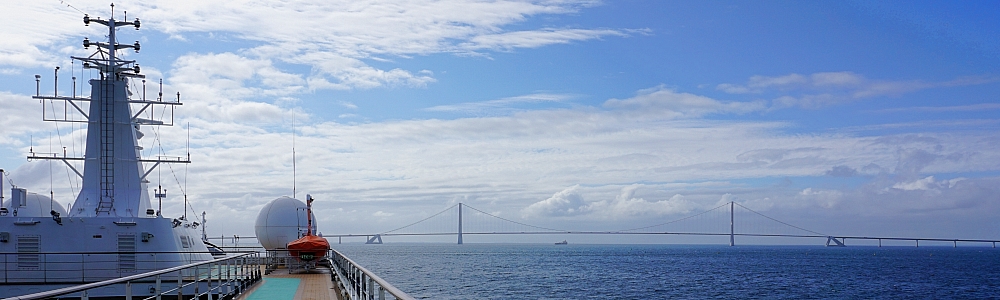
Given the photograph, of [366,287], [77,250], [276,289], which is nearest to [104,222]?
[77,250]

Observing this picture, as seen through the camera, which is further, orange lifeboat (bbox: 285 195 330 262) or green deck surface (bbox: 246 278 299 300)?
orange lifeboat (bbox: 285 195 330 262)

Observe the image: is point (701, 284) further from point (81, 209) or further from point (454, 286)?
point (81, 209)

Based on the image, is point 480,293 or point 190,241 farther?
point 480,293

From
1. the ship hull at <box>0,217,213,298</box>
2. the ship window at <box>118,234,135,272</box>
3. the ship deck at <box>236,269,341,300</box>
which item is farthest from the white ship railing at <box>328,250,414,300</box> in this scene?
the ship window at <box>118,234,135,272</box>

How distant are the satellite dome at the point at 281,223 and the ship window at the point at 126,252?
43.9 feet

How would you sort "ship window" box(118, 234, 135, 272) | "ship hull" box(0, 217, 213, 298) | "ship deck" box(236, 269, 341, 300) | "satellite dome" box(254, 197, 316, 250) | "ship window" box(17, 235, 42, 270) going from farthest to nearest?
"satellite dome" box(254, 197, 316, 250), "ship window" box(118, 234, 135, 272), "ship window" box(17, 235, 42, 270), "ship hull" box(0, 217, 213, 298), "ship deck" box(236, 269, 341, 300)

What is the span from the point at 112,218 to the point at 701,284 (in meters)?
41.3

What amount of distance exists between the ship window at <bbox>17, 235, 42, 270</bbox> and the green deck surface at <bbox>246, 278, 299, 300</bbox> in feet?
16.9

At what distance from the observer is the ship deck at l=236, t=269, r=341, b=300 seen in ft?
50.9

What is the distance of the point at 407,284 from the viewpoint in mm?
49656

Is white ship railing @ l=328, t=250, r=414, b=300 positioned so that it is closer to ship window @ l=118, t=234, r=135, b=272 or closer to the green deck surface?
the green deck surface

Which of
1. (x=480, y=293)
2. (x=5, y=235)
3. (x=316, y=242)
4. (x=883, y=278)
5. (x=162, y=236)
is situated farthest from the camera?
(x=883, y=278)

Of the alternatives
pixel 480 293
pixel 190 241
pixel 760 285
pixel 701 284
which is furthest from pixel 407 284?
pixel 190 241

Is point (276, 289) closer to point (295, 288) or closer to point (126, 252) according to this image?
point (295, 288)
